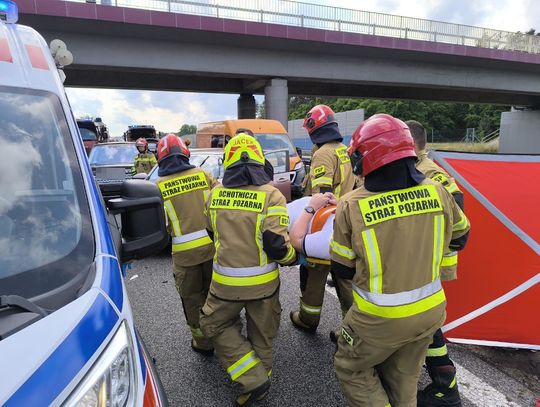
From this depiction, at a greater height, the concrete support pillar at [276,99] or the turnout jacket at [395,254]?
the concrete support pillar at [276,99]

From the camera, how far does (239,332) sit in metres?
2.90

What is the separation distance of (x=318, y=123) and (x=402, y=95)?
88.0 feet

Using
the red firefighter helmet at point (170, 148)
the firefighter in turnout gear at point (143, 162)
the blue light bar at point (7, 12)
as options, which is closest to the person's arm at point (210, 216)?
the red firefighter helmet at point (170, 148)

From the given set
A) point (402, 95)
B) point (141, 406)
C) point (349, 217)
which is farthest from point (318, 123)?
point (402, 95)

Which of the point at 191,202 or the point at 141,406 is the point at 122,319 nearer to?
the point at 141,406

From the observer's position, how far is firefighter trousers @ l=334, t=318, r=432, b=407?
2.13 m

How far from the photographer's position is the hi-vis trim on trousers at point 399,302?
2.02m

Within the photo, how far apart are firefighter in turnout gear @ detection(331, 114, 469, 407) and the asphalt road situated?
88 cm

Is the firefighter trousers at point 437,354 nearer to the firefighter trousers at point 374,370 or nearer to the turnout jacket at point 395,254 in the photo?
the firefighter trousers at point 374,370

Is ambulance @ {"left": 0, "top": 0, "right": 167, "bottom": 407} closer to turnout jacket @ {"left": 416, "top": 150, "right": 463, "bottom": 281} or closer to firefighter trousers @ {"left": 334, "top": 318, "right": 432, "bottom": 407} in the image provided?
firefighter trousers @ {"left": 334, "top": 318, "right": 432, "bottom": 407}

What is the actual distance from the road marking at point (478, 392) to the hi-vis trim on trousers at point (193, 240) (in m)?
2.24

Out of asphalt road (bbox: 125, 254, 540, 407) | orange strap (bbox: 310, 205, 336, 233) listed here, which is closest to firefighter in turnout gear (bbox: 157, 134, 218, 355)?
asphalt road (bbox: 125, 254, 540, 407)

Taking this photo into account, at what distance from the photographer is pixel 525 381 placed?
2.97 meters

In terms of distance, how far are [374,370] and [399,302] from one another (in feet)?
1.64
